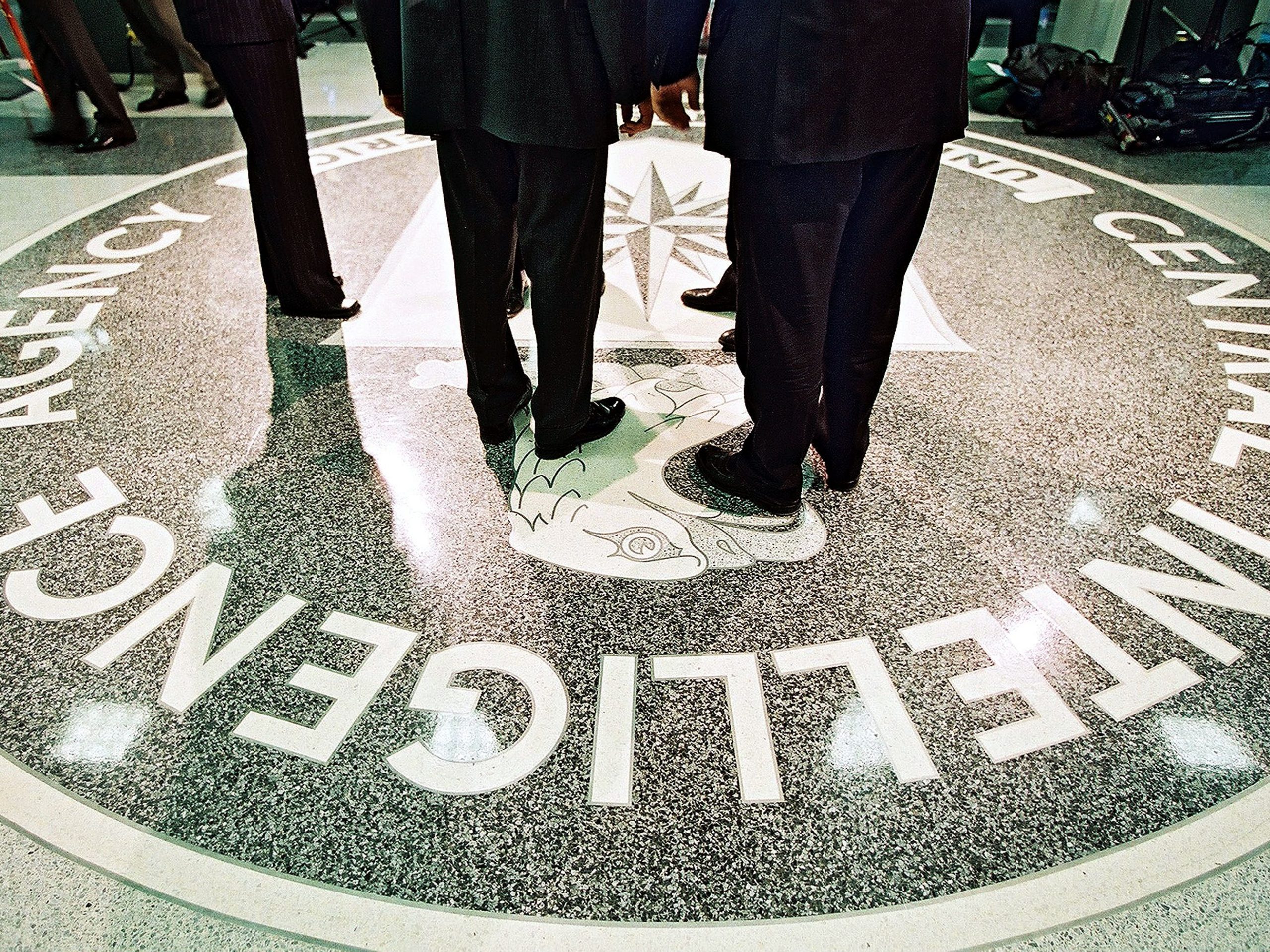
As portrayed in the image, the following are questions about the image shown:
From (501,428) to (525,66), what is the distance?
84 cm

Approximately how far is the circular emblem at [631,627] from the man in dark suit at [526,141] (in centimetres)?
27

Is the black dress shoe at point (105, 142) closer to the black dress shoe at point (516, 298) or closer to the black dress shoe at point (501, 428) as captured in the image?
the black dress shoe at point (516, 298)

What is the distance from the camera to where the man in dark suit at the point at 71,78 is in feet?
12.2

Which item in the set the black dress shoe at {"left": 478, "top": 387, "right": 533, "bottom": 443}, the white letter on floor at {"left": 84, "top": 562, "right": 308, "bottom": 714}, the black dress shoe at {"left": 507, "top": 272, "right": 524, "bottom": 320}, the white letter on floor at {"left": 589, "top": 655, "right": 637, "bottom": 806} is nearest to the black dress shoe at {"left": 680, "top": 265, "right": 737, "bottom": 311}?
the black dress shoe at {"left": 507, "top": 272, "right": 524, "bottom": 320}

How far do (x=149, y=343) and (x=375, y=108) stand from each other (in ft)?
9.49

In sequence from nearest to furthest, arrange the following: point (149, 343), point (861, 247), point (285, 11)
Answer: point (861, 247)
point (285, 11)
point (149, 343)

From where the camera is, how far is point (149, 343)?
246cm

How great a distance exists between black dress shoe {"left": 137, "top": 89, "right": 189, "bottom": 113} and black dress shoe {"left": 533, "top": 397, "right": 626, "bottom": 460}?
4188 mm

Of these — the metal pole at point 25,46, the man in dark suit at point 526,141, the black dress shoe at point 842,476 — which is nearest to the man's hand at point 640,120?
the man in dark suit at point 526,141

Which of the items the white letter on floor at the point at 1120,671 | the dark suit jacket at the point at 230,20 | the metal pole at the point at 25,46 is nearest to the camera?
the white letter on floor at the point at 1120,671

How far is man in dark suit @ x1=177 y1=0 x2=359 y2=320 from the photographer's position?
2.12m

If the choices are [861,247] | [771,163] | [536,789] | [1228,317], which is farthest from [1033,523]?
[1228,317]

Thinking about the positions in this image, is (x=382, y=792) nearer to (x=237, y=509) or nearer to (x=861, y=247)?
(x=237, y=509)

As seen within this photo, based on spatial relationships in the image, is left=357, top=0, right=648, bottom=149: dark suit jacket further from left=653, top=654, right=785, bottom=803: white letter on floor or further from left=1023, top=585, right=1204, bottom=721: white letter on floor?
left=1023, top=585, right=1204, bottom=721: white letter on floor
